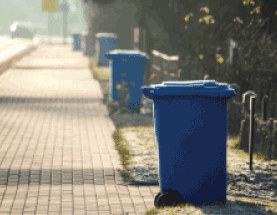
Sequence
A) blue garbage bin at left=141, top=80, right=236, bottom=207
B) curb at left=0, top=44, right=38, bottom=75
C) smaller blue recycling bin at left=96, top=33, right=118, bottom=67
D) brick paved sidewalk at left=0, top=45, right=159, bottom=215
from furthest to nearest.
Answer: smaller blue recycling bin at left=96, top=33, right=118, bottom=67 < curb at left=0, top=44, right=38, bottom=75 < brick paved sidewalk at left=0, top=45, right=159, bottom=215 < blue garbage bin at left=141, top=80, right=236, bottom=207

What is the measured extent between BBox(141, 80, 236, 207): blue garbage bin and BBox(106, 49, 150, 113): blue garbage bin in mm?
5707

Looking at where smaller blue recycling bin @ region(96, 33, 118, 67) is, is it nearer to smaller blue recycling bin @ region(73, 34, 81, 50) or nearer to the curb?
the curb

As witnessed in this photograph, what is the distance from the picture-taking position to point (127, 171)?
6.03m

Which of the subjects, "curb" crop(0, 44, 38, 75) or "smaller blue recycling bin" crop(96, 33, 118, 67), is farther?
"smaller blue recycling bin" crop(96, 33, 118, 67)

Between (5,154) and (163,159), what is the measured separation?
292cm

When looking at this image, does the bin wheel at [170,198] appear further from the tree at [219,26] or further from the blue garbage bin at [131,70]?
the blue garbage bin at [131,70]

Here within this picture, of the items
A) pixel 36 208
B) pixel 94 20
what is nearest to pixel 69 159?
pixel 36 208

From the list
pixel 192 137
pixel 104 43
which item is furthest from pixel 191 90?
pixel 104 43

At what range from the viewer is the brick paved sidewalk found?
494 cm

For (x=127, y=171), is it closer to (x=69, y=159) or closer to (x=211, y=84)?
(x=69, y=159)

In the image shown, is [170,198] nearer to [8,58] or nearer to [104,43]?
[104,43]

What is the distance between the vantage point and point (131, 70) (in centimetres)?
1028

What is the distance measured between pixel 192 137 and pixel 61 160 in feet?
8.24

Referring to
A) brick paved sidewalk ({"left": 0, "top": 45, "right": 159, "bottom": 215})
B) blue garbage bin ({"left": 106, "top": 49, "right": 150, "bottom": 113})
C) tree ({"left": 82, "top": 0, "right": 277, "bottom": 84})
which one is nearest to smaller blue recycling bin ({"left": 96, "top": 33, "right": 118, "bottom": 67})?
tree ({"left": 82, "top": 0, "right": 277, "bottom": 84})
